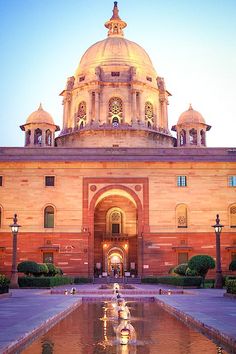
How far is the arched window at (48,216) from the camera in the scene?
42531 mm

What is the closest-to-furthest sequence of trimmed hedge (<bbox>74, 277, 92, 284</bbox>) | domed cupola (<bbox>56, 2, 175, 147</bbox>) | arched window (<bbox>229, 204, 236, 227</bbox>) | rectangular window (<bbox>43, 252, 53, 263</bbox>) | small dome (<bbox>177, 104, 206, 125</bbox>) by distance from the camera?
trimmed hedge (<bbox>74, 277, 92, 284</bbox>)
rectangular window (<bbox>43, 252, 53, 263</bbox>)
arched window (<bbox>229, 204, 236, 227</bbox>)
domed cupola (<bbox>56, 2, 175, 147</bbox>)
small dome (<bbox>177, 104, 206, 125</bbox>)

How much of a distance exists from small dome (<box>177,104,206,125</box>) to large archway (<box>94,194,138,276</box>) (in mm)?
12377

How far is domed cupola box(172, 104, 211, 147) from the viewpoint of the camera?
178 ft

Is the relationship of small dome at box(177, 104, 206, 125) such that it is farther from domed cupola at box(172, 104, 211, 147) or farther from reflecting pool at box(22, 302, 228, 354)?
reflecting pool at box(22, 302, 228, 354)

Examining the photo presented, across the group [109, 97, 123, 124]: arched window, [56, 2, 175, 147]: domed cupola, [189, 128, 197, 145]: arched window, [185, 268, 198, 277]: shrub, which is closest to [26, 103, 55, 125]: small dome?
[56, 2, 175, 147]: domed cupola

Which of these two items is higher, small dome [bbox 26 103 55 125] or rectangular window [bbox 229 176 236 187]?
small dome [bbox 26 103 55 125]

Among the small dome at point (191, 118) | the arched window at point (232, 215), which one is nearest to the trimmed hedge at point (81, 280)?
the arched window at point (232, 215)

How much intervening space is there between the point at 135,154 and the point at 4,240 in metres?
13.0

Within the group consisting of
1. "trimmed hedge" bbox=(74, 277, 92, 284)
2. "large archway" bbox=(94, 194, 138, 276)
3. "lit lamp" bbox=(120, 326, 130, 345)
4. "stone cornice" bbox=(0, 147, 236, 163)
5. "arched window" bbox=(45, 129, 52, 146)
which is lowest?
"lit lamp" bbox=(120, 326, 130, 345)

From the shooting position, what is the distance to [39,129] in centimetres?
Answer: 5403

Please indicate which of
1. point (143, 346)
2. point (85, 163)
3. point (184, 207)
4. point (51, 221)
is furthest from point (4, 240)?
point (143, 346)

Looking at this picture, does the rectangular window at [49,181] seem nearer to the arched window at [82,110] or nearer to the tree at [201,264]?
the arched window at [82,110]

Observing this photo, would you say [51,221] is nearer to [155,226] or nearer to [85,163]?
[85,163]

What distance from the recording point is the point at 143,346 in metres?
9.32
